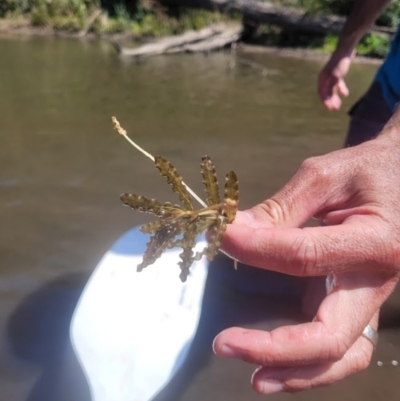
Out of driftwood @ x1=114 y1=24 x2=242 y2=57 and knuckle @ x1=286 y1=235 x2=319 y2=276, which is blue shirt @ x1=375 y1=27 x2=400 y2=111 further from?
driftwood @ x1=114 y1=24 x2=242 y2=57

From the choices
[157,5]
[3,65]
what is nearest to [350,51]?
[3,65]

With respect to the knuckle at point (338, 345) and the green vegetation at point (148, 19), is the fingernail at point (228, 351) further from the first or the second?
the green vegetation at point (148, 19)

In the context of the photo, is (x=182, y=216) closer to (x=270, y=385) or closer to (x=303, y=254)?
(x=303, y=254)

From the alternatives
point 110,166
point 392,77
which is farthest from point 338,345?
point 110,166

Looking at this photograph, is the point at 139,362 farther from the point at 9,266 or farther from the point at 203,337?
the point at 9,266

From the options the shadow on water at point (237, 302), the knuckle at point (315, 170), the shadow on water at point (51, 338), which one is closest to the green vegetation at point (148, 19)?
the shadow on water at point (237, 302)
